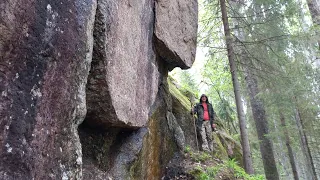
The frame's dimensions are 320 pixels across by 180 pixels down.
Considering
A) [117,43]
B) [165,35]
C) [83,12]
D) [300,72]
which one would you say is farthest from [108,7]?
[300,72]

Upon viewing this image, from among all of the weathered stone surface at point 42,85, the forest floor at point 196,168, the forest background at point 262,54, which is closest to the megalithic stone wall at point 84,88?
the weathered stone surface at point 42,85

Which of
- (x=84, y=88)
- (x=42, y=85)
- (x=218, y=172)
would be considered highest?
(x=84, y=88)

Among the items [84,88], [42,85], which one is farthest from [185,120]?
[42,85]

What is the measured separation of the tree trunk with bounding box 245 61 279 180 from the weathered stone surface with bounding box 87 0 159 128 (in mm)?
6399

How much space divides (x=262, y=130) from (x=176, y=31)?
7408 mm

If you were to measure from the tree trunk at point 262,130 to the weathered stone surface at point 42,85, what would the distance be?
8.73 m

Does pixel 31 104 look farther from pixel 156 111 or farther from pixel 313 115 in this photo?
pixel 313 115

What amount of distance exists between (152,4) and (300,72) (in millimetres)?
9815

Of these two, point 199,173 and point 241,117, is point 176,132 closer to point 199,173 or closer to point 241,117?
point 199,173

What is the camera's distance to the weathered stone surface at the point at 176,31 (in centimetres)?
634

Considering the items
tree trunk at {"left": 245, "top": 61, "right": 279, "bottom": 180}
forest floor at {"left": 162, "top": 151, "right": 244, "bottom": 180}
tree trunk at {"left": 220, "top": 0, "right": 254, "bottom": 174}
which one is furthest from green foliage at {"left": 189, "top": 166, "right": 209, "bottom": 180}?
tree trunk at {"left": 245, "top": 61, "right": 279, "bottom": 180}

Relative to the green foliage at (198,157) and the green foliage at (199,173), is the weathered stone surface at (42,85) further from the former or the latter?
the green foliage at (198,157)

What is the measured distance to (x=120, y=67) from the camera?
13.6 ft

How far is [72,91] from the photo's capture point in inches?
107
